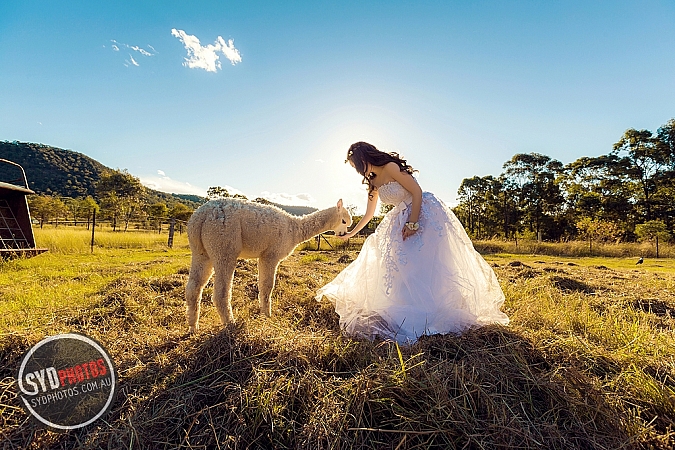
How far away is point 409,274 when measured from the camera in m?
3.33

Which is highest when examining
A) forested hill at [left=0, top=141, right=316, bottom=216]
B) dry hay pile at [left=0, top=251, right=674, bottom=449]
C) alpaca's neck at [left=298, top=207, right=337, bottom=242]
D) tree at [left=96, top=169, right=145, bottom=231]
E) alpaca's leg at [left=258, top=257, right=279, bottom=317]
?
forested hill at [left=0, top=141, right=316, bottom=216]

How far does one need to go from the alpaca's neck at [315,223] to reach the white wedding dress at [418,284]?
83 cm

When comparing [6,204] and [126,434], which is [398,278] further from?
[6,204]

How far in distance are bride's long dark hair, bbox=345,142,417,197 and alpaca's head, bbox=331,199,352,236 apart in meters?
0.77

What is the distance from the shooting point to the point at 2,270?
6688mm

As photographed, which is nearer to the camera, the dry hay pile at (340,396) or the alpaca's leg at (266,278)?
the dry hay pile at (340,396)

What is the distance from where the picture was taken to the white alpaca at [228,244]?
323 centimetres

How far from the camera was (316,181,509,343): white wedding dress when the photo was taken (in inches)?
120

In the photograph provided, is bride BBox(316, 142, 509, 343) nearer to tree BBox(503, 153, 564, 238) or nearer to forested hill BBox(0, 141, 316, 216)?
tree BBox(503, 153, 564, 238)

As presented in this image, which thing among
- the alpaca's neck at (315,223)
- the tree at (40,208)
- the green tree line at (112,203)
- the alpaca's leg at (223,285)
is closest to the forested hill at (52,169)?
the green tree line at (112,203)

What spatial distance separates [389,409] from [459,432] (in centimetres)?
39

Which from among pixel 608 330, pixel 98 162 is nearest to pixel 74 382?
pixel 608 330

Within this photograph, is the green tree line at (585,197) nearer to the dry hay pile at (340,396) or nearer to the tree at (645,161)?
the tree at (645,161)

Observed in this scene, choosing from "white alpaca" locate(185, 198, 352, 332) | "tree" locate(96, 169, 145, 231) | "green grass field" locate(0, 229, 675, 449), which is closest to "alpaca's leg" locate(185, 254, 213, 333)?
"white alpaca" locate(185, 198, 352, 332)
